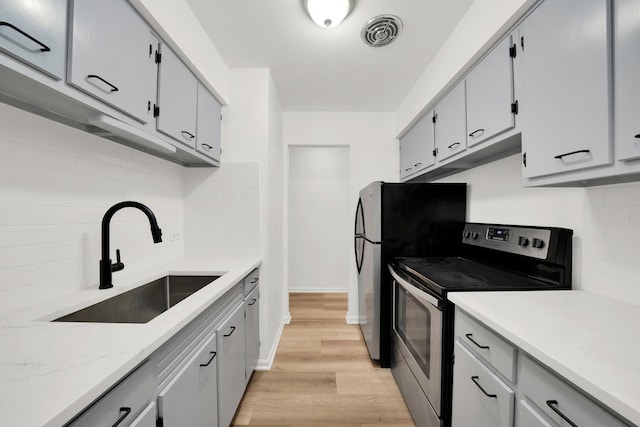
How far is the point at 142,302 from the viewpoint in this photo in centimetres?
143

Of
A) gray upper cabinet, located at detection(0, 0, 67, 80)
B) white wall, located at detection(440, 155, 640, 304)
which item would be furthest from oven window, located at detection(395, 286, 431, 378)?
gray upper cabinet, located at detection(0, 0, 67, 80)

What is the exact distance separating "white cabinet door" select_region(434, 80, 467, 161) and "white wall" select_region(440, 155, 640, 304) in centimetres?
34

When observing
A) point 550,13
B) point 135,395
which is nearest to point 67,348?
point 135,395

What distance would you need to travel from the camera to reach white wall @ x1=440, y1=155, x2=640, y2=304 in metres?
1.04

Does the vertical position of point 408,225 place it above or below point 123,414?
above

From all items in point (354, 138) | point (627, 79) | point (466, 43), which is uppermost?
point (466, 43)

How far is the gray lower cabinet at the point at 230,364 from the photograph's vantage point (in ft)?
4.27

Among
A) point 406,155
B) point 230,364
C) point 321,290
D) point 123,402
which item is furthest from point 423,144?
point 321,290

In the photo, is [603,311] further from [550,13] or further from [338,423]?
[338,423]

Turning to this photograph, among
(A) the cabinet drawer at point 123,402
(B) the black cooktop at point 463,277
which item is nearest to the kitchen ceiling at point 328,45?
(B) the black cooktop at point 463,277

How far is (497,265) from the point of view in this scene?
1.65m

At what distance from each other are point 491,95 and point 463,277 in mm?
985

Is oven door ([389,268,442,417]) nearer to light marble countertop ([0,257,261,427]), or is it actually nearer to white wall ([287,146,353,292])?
light marble countertop ([0,257,261,427])

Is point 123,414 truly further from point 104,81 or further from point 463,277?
point 463,277
